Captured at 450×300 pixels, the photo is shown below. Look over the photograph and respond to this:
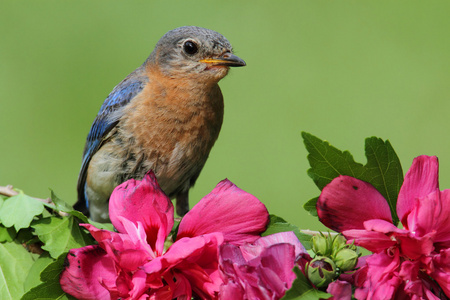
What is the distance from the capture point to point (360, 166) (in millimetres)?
819

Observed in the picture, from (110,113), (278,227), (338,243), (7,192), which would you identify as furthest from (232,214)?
(110,113)

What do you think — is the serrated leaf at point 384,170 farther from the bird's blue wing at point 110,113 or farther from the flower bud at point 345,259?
the bird's blue wing at point 110,113

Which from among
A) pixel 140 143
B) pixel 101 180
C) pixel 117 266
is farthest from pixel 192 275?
pixel 101 180

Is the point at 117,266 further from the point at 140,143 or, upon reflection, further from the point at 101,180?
the point at 101,180

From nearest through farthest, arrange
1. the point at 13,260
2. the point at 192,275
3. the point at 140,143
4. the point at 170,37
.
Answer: the point at 192,275 → the point at 13,260 → the point at 140,143 → the point at 170,37

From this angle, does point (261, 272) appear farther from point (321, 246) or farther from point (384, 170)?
point (384, 170)

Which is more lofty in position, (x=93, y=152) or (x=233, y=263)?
(x=233, y=263)

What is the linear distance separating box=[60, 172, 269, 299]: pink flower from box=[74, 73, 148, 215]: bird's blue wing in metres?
1.30

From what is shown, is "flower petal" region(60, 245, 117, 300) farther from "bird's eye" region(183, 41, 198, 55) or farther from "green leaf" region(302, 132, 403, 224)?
"bird's eye" region(183, 41, 198, 55)

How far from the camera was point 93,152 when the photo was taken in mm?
2264

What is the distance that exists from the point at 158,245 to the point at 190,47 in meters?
1.32

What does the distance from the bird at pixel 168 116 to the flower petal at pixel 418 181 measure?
46.2 inches

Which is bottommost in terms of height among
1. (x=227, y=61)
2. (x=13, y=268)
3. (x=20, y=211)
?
(x=13, y=268)

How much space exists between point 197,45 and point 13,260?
3.74 ft
